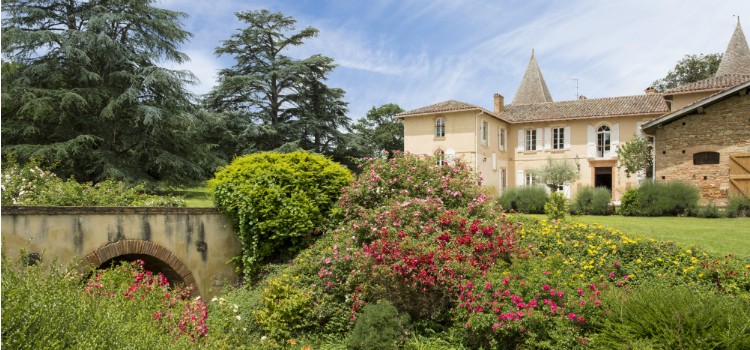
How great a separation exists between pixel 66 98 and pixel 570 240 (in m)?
6.74

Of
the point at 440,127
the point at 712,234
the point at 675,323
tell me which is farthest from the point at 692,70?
the point at 675,323

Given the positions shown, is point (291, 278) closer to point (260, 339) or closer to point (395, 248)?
point (260, 339)

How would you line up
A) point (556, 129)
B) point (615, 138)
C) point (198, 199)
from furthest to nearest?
point (556, 129), point (615, 138), point (198, 199)

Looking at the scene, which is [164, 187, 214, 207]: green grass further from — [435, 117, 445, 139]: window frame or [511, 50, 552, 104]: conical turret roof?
[511, 50, 552, 104]: conical turret roof

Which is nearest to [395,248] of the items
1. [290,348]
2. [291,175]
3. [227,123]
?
[290,348]

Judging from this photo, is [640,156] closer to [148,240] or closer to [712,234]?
[712,234]

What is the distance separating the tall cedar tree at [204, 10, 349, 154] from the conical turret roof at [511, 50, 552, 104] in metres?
16.2

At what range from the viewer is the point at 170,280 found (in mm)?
6969

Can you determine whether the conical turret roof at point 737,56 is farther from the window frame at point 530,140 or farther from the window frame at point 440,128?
the window frame at point 440,128

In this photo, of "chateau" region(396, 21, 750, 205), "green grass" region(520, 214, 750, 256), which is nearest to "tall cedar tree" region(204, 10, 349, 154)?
"chateau" region(396, 21, 750, 205)

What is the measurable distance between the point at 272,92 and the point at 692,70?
29188mm

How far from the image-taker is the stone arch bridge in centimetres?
477

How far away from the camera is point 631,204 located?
14.8 metres

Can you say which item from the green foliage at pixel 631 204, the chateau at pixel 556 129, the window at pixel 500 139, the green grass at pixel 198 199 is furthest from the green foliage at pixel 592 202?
the green grass at pixel 198 199
